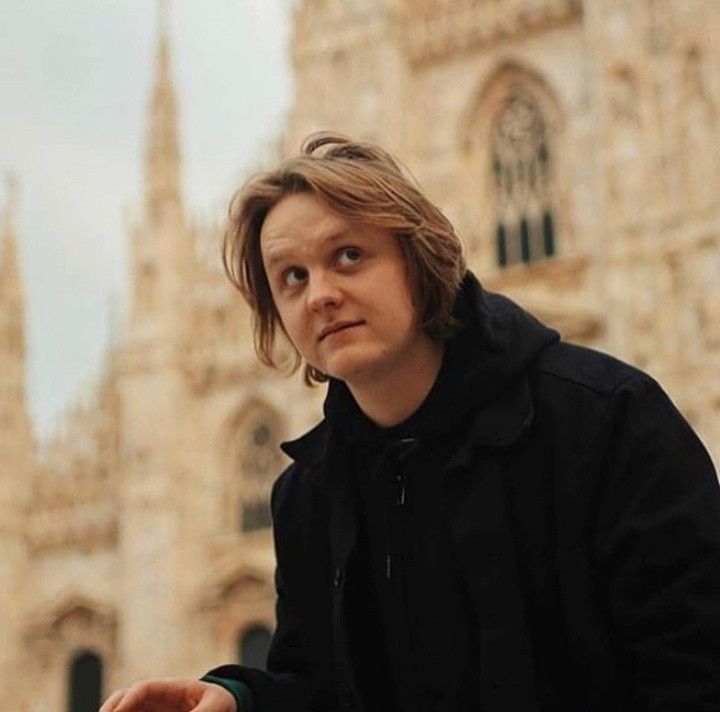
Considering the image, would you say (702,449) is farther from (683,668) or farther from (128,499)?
(128,499)

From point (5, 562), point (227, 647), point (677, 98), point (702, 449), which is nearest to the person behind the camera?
point (702, 449)

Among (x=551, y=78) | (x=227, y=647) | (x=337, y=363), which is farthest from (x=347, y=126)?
(x=337, y=363)

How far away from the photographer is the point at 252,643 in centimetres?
1742

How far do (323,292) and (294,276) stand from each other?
10 cm

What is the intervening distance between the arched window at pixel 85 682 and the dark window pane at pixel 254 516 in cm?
306

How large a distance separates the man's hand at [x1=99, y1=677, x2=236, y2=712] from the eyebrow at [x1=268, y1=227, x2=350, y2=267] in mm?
685

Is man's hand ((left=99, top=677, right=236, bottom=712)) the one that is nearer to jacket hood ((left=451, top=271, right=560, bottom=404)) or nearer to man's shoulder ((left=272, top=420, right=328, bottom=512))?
man's shoulder ((left=272, top=420, right=328, bottom=512))

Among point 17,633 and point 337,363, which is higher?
point 337,363

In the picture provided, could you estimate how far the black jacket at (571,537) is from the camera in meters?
1.64

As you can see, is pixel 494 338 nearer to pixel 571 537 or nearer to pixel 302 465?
pixel 571 537

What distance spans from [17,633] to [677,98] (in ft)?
40.1

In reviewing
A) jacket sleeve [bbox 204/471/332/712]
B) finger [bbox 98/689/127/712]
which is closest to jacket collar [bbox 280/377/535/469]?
jacket sleeve [bbox 204/471/332/712]

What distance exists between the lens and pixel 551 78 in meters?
17.8

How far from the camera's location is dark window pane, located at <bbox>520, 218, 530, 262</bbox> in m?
17.6
